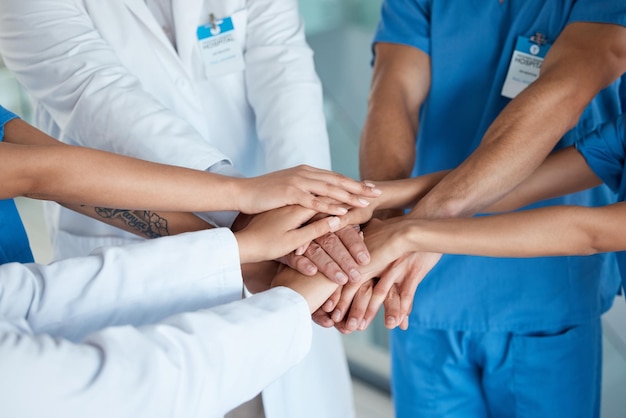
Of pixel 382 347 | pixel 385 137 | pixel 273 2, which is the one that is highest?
pixel 273 2

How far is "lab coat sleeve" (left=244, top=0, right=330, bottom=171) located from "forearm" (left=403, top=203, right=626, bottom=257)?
15.0 inches

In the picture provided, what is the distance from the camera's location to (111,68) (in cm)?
151

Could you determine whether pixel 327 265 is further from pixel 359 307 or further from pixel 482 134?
pixel 482 134

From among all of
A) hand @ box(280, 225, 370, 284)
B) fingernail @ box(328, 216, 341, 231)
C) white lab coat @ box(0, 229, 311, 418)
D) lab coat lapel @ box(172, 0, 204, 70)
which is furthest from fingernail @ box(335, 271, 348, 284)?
lab coat lapel @ box(172, 0, 204, 70)

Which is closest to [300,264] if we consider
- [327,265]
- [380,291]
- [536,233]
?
[327,265]

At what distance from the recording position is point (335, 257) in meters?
1.37

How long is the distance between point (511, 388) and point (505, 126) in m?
0.55

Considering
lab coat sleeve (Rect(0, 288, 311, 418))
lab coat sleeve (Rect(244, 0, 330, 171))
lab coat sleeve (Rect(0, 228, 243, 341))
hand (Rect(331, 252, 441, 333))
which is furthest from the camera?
lab coat sleeve (Rect(244, 0, 330, 171))

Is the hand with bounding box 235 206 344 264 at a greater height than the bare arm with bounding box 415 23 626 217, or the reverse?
the bare arm with bounding box 415 23 626 217

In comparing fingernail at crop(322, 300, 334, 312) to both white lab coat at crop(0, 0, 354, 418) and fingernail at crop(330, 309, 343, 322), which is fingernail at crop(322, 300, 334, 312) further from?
white lab coat at crop(0, 0, 354, 418)

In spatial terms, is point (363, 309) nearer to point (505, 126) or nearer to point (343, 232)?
point (343, 232)

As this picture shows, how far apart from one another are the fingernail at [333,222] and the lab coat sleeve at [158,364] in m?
0.33

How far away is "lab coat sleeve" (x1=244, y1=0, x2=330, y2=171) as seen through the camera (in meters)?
1.61

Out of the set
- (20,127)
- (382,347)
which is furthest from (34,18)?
(382,347)
